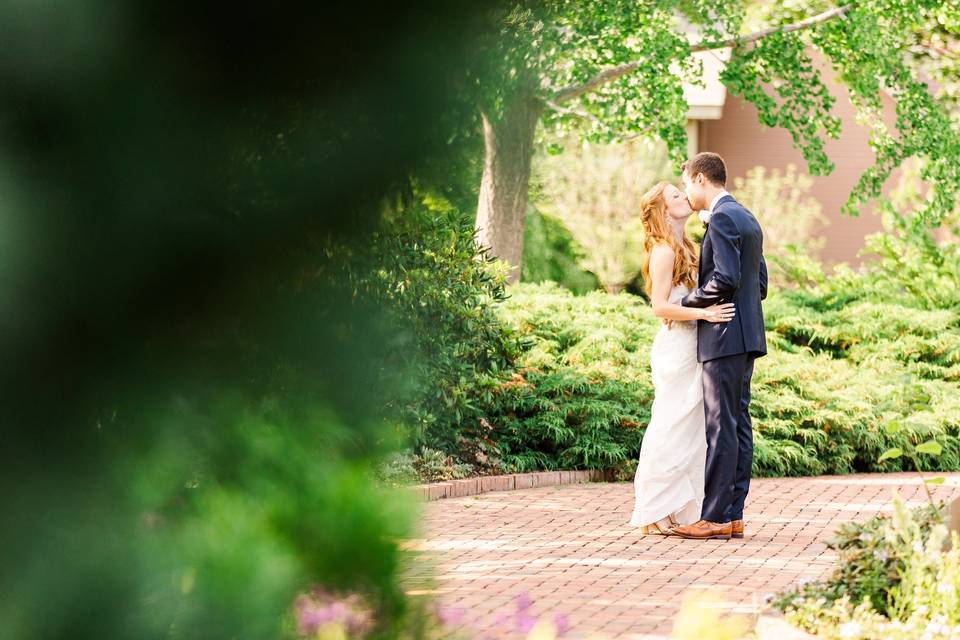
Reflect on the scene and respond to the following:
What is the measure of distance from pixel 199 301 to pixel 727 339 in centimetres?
568

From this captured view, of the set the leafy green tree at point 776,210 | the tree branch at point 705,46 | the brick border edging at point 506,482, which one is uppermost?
the tree branch at point 705,46

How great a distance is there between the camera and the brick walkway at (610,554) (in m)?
5.60

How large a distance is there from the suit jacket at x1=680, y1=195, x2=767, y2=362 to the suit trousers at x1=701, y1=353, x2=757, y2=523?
0.09 metres

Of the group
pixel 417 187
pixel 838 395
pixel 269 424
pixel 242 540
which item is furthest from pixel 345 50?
pixel 838 395

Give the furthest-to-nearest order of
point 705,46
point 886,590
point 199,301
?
point 705,46, point 886,590, point 199,301

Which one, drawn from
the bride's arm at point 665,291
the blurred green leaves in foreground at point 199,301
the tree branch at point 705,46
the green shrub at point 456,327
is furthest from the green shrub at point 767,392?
the blurred green leaves in foreground at point 199,301

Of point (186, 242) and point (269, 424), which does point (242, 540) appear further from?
point (186, 242)

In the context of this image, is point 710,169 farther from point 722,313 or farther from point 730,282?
point 722,313

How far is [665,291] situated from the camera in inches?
295

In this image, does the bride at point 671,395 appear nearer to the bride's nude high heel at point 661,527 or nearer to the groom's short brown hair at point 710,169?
the bride's nude high heel at point 661,527

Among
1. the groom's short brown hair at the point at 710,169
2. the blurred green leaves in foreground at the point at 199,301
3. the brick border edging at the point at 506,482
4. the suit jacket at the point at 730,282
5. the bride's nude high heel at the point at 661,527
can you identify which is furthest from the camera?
the brick border edging at the point at 506,482

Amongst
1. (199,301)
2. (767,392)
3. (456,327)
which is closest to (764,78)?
(767,392)

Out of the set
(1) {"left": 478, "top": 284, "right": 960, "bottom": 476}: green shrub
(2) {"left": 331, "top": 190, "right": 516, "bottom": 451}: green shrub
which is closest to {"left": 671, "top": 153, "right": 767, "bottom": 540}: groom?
(2) {"left": 331, "top": 190, "right": 516, "bottom": 451}: green shrub

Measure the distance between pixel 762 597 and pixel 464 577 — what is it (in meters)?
1.46
